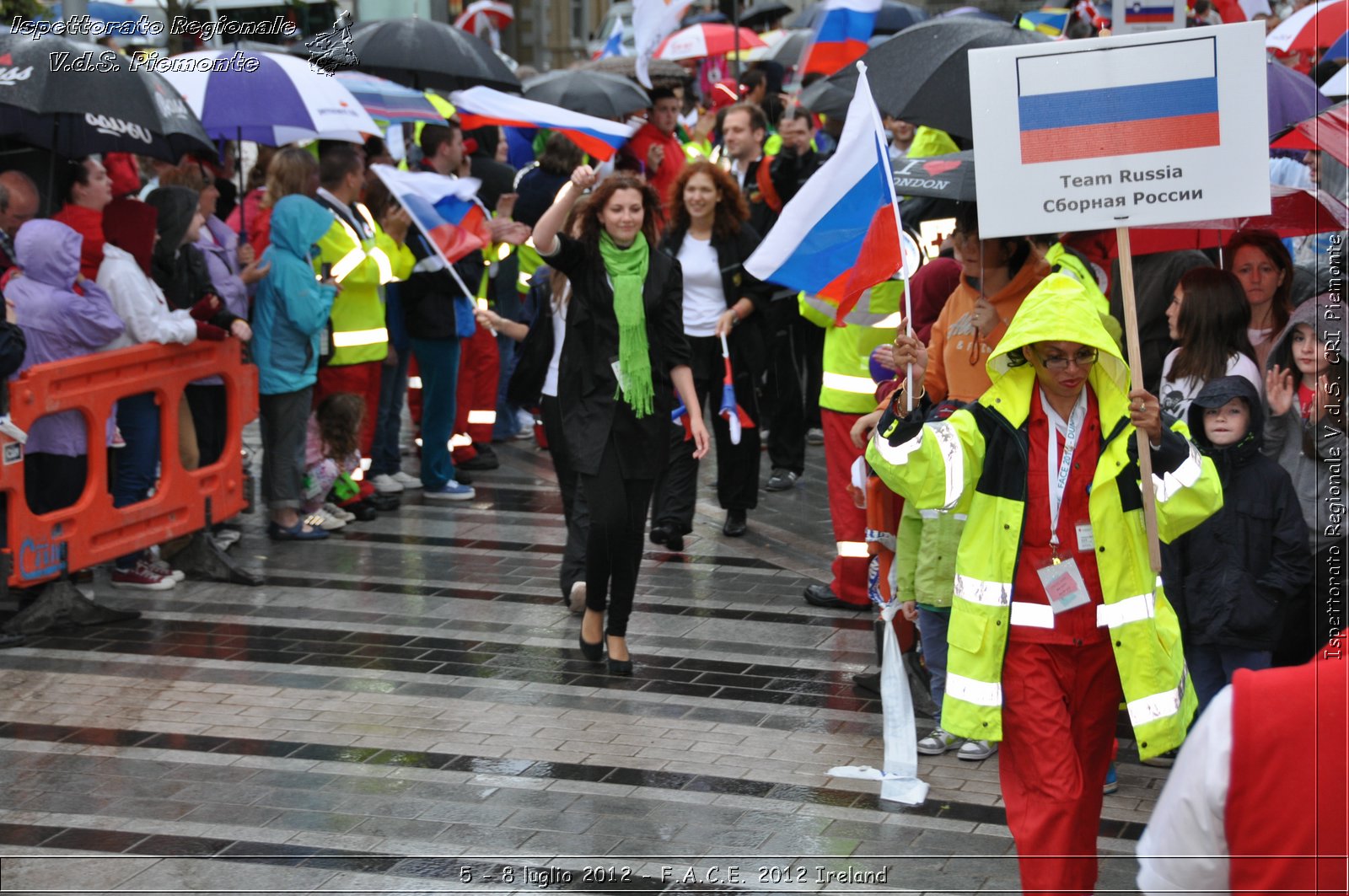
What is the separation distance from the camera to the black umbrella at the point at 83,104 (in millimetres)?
7887

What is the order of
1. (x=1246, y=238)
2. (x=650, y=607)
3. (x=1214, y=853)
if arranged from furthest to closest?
(x=650, y=607) → (x=1246, y=238) → (x=1214, y=853)

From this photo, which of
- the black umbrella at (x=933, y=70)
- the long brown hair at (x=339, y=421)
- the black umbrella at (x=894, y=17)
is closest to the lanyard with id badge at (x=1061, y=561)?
the black umbrella at (x=933, y=70)

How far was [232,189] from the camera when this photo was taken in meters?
11.2

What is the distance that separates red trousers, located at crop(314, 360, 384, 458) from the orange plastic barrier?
0.79 m

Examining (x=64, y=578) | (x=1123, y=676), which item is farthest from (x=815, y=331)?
(x=1123, y=676)

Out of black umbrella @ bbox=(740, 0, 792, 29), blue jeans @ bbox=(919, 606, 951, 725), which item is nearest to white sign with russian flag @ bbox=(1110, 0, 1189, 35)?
blue jeans @ bbox=(919, 606, 951, 725)

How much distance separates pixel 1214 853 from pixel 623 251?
16.5 ft

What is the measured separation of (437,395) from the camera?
10.9 m

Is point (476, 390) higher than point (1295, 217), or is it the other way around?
point (1295, 217)

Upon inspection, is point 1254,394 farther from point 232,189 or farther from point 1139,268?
point 232,189

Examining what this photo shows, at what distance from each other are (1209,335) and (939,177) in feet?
3.93

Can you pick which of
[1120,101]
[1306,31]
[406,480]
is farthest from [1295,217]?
[1306,31]

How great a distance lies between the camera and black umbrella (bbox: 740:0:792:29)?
25578mm

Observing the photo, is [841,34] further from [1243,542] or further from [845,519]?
[1243,542]
